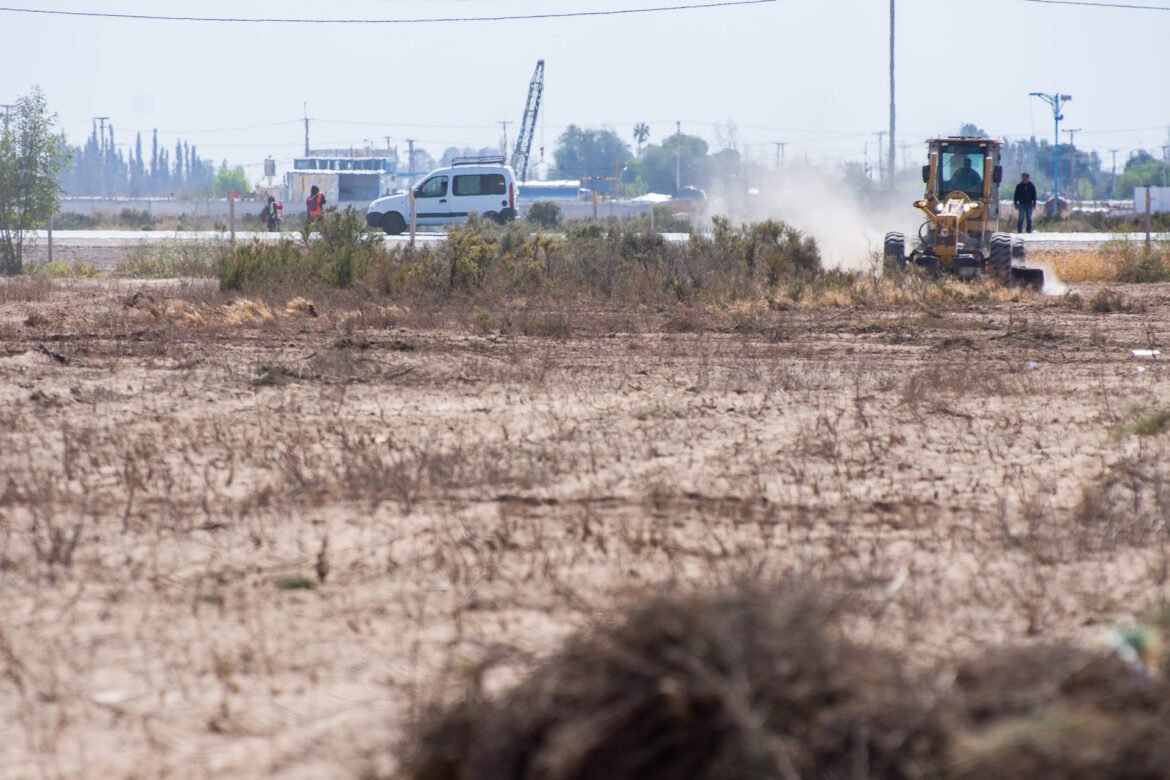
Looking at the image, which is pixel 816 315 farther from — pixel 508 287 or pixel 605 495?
pixel 605 495

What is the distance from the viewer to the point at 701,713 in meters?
2.92

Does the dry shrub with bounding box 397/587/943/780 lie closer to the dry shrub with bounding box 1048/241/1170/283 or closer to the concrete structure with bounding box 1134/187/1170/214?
the dry shrub with bounding box 1048/241/1170/283

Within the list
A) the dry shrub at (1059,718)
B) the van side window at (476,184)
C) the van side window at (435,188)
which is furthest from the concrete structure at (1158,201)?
the dry shrub at (1059,718)

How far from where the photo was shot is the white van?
38312 millimetres

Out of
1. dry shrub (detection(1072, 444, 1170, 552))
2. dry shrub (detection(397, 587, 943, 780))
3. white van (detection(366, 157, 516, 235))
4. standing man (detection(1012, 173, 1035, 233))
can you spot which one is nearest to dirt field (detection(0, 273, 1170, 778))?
dry shrub (detection(1072, 444, 1170, 552))

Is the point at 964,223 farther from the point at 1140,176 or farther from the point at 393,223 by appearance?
the point at 1140,176

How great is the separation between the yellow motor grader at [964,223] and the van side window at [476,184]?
18.1 meters

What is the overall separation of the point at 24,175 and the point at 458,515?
23.0m

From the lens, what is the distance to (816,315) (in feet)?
54.3

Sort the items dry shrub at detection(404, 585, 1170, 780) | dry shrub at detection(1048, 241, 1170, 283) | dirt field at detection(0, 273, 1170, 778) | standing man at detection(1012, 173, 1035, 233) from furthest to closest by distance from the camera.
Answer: standing man at detection(1012, 173, 1035, 233) → dry shrub at detection(1048, 241, 1170, 283) → dirt field at detection(0, 273, 1170, 778) → dry shrub at detection(404, 585, 1170, 780)

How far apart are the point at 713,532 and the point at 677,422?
9.72 ft

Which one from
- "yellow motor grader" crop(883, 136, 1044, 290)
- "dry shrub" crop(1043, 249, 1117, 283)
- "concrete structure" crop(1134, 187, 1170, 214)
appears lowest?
"dry shrub" crop(1043, 249, 1117, 283)

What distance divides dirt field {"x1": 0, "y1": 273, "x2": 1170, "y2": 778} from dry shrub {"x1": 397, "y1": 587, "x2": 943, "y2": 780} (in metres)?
0.44

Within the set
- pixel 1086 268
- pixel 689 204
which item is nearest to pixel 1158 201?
pixel 689 204
